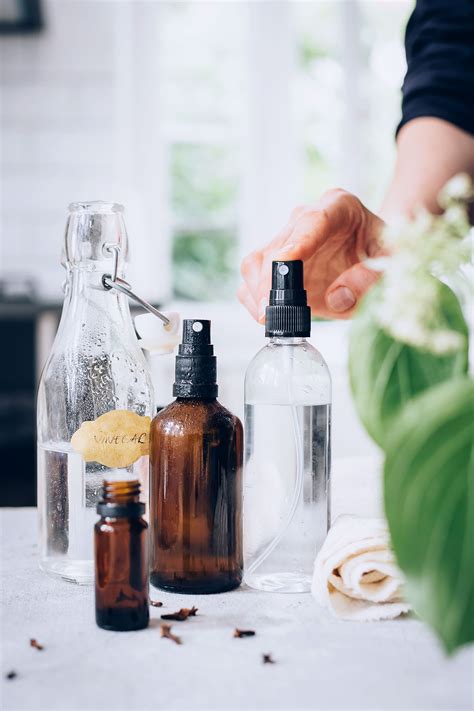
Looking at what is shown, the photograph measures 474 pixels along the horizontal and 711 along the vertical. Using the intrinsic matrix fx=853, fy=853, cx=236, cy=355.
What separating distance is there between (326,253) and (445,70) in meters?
0.45

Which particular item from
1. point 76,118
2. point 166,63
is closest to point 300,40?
point 166,63

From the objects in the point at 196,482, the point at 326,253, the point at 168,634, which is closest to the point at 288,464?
the point at 196,482

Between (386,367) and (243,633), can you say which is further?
(243,633)

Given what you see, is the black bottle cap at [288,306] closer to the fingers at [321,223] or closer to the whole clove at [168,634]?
the fingers at [321,223]

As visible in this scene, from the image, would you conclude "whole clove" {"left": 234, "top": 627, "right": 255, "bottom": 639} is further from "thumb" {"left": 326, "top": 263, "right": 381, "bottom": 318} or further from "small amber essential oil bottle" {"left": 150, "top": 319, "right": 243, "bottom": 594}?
"thumb" {"left": 326, "top": 263, "right": 381, "bottom": 318}

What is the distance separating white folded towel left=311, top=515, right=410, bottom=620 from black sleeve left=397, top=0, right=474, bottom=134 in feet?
2.44

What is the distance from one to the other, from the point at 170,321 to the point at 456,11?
2.45ft

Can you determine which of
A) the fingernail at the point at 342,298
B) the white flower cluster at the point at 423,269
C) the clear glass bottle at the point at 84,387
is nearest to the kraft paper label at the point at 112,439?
the clear glass bottle at the point at 84,387

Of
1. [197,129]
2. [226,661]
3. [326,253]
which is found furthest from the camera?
[197,129]

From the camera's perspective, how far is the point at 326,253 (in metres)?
0.92

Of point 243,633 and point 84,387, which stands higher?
point 84,387

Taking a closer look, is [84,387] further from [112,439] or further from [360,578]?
[360,578]

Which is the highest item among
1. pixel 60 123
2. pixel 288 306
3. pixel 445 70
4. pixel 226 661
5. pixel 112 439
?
pixel 60 123

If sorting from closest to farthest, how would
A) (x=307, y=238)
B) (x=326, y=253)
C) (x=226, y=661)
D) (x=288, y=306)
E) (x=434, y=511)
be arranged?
1. (x=434, y=511)
2. (x=226, y=661)
3. (x=288, y=306)
4. (x=307, y=238)
5. (x=326, y=253)
